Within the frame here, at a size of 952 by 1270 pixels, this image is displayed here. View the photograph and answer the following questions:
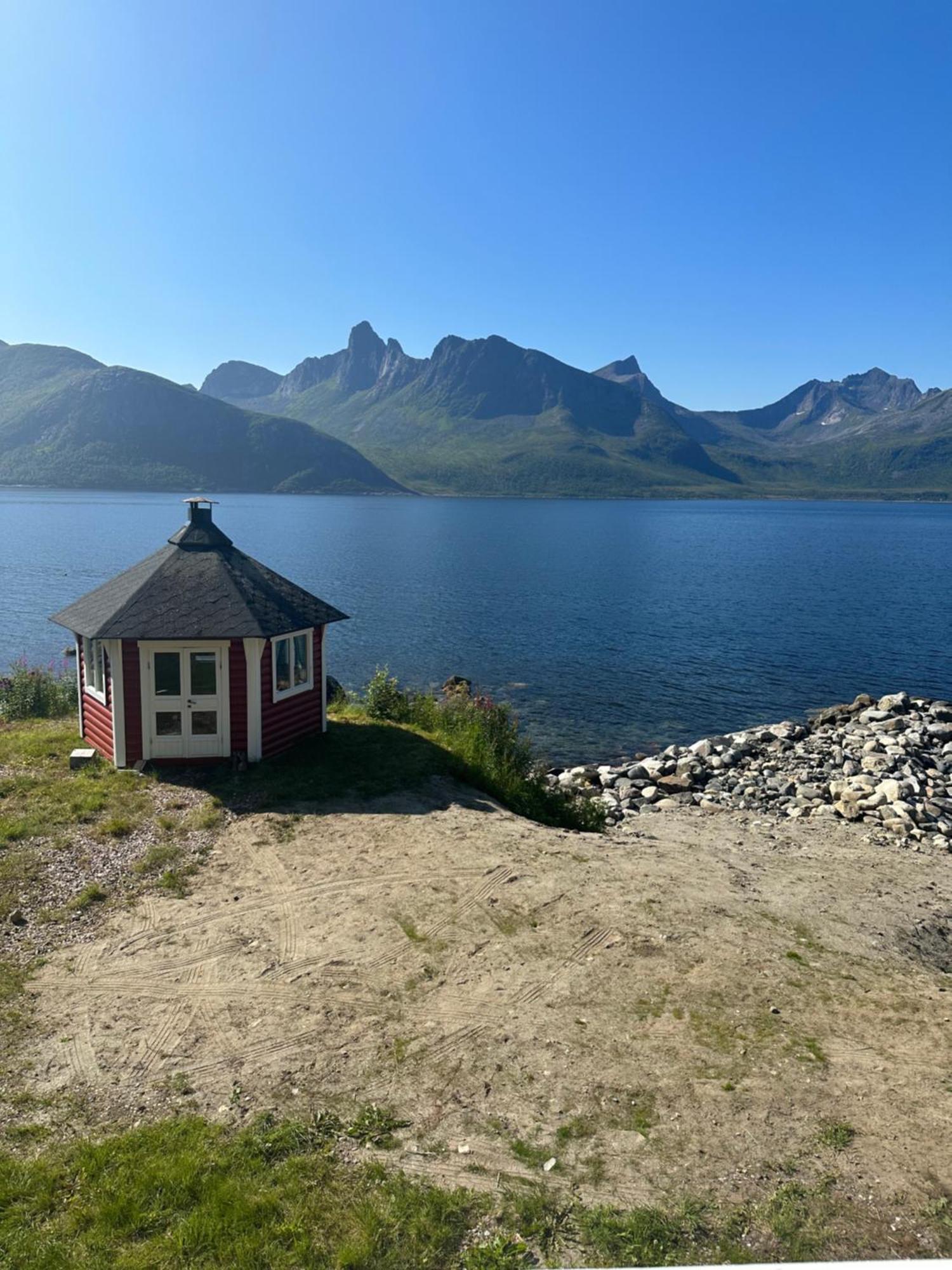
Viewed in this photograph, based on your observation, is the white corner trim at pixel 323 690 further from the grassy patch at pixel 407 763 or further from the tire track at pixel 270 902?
the tire track at pixel 270 902

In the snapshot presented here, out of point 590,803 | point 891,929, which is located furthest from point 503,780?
point 891,929

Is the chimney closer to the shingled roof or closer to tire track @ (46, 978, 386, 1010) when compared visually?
the shingled roof

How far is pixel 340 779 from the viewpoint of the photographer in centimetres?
1717

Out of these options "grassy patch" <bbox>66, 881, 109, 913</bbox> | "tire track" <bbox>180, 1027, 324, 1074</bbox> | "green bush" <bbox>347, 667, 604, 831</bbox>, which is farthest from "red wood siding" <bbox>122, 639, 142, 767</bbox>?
"tire track" <bbox>180, 1027, 324, 1074</bbox>

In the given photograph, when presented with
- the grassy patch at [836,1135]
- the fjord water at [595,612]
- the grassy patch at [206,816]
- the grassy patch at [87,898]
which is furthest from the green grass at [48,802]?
the fjord water at [595,612]

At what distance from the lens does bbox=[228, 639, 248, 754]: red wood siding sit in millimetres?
17328

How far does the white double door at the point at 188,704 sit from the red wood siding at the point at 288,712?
0.82 m

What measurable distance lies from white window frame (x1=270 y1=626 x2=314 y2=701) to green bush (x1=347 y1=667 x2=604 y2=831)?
3.51 m

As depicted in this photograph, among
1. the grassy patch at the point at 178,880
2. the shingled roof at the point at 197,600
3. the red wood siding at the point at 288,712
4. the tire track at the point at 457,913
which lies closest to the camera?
the tire track at the point at 457,913

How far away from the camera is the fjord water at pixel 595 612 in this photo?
3681cm

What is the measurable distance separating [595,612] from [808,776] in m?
35.8

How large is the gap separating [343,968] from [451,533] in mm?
114566

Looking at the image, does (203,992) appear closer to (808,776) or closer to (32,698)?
(32,698)

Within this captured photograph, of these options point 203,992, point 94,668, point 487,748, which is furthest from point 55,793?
point 487,748
